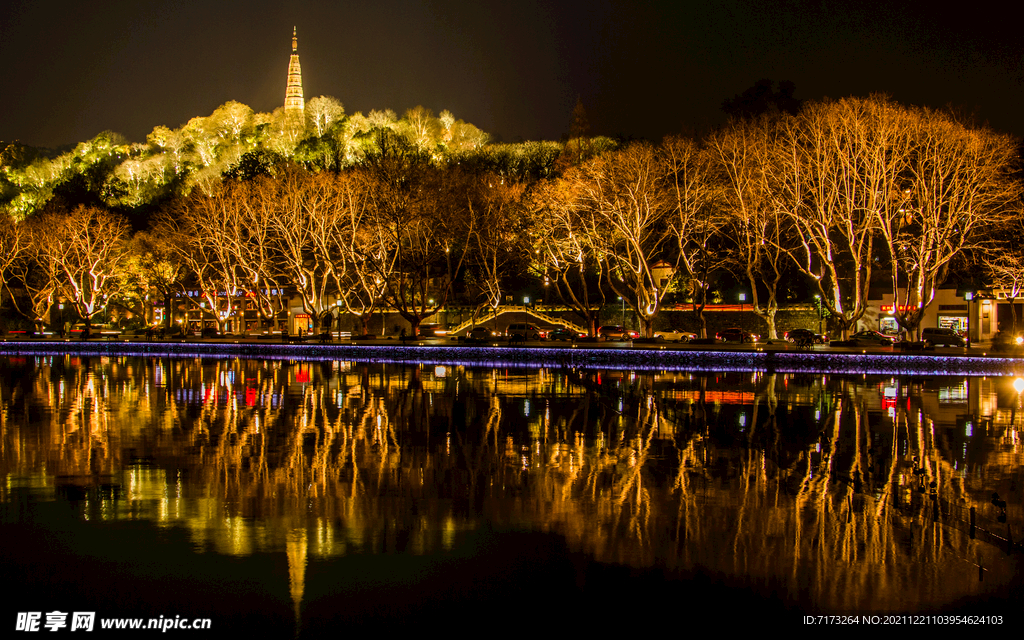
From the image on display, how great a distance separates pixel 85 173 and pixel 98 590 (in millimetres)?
118567

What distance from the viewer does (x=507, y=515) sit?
1120 centimetres

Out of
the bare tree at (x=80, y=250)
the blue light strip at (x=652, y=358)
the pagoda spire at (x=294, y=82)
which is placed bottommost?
the blue light strip at (x=652, y=358)

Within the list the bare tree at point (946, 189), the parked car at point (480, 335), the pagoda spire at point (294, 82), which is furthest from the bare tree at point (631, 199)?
the pagoda spire at point (294, 82)

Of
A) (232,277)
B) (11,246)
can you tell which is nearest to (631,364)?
(232,277)

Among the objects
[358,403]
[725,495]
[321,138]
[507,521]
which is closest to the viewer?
[507,521]

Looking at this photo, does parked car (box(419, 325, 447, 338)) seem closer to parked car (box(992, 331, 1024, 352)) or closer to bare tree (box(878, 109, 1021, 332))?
bare tree (box(878, 109, 1021, 332))

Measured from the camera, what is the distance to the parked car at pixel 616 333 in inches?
2315

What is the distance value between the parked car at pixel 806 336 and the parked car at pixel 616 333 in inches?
421

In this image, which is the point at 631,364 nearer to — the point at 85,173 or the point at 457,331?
the point at 457,331

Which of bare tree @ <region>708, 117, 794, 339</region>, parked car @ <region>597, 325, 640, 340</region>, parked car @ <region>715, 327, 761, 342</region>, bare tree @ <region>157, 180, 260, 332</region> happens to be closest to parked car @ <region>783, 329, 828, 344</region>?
parked car @ <region>715, 327, 761, 342</region>

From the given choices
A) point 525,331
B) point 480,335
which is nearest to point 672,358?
point 480,335

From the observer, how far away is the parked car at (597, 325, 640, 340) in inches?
2315

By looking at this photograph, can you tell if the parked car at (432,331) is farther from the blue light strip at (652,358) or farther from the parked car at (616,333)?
the blue light strip at (652,358)

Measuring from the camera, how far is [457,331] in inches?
2719
